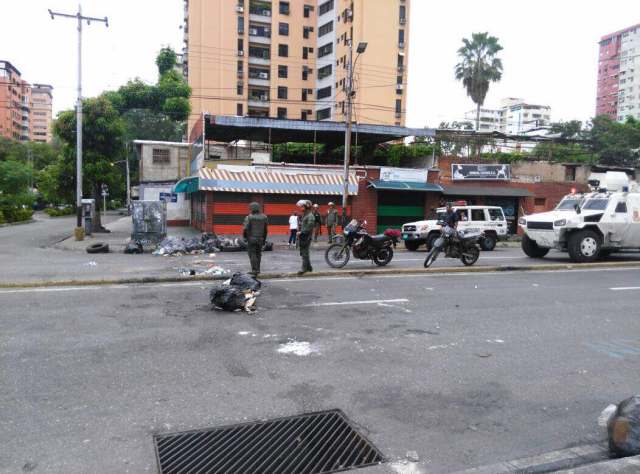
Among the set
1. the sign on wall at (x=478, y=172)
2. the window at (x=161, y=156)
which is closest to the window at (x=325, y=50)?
the window at (x=161, y=156)

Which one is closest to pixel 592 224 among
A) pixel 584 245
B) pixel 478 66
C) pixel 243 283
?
pixel 584 245

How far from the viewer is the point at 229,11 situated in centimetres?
6750

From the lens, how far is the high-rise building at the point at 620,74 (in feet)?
404

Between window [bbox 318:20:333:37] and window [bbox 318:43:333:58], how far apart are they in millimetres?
1822

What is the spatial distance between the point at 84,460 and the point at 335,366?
267cm

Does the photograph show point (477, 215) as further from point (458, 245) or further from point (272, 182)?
point (272, 182)

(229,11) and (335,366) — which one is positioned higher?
(229,11)

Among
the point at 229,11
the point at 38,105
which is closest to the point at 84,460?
the point at 229,11

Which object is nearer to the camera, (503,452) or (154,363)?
(503,452)

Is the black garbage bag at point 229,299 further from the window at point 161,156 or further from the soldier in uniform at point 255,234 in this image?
the window at point 161,156

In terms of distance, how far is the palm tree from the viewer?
51438mm

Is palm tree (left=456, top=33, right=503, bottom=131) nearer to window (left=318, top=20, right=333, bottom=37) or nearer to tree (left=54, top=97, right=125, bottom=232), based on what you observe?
window (left=318, top=20, right=333, bottom=37)

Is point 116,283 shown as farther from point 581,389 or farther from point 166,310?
point 581,389

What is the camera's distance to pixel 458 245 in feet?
46.1
